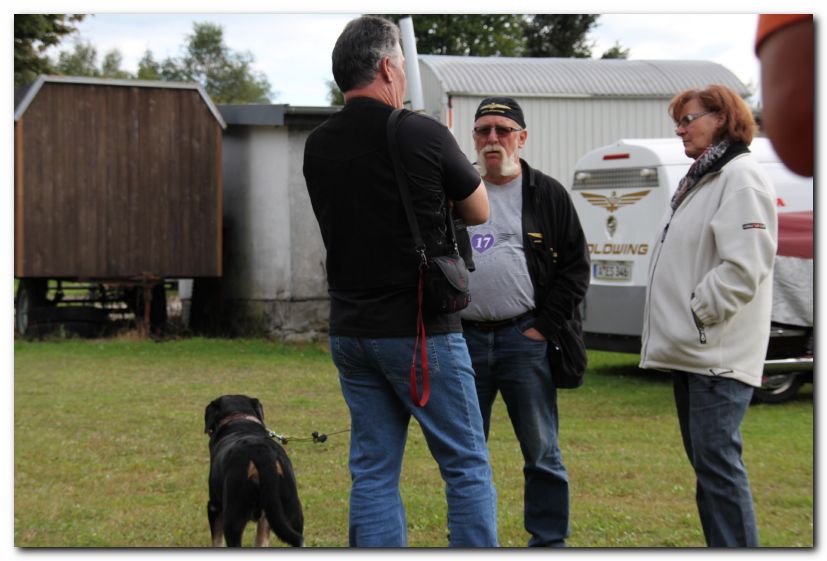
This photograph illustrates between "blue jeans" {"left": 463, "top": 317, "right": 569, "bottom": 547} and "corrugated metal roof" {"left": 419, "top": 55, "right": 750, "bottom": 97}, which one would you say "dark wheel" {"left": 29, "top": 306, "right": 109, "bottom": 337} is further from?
"blue jeans" {"left": 463, "top": 317, "right": 569, "bottom": 547}

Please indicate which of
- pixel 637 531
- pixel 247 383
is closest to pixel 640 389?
pixel 247 383

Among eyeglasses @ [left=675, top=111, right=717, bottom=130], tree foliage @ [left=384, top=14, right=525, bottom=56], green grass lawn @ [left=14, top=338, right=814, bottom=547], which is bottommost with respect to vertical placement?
green grass lawn @ [left=14, top=338, right=814, bottom=547]

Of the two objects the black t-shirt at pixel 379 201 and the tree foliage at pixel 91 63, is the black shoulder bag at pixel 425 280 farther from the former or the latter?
the tree foliage at pixel 91 63

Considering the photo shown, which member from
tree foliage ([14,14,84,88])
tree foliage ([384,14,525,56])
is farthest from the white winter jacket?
tree foliage ([384,14,525,56])

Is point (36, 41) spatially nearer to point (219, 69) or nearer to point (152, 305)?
point (152, 305)

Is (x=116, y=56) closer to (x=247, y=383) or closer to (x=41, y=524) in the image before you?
(x=247, y=383)

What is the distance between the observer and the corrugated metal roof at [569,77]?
561 inches

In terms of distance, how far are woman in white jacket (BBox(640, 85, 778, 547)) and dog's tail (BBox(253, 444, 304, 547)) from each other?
172 cm

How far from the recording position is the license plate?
10734 mm

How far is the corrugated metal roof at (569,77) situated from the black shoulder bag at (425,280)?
10788 mm

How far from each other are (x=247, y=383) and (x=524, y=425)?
726 centimetres

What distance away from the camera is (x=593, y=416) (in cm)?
927

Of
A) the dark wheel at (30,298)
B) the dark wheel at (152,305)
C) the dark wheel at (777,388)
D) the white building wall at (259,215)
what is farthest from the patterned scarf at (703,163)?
the dark wheel at (30,298)

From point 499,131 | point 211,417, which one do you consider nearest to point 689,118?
point 499,131
